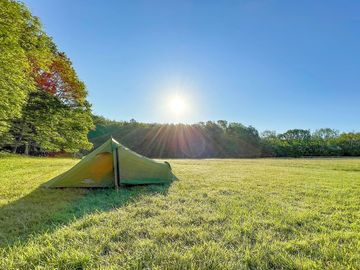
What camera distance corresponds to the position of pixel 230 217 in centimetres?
353

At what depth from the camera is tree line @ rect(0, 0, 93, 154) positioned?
10.8m

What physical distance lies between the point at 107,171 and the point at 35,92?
14.4 m

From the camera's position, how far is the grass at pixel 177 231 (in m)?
2.25

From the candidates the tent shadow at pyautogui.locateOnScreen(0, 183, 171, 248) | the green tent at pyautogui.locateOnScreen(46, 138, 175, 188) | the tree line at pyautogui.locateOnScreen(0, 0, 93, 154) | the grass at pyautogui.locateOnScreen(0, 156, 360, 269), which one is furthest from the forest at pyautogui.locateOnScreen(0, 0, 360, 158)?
the grass at pyautogui.locateOnScreen(0, 156, 360, 269)

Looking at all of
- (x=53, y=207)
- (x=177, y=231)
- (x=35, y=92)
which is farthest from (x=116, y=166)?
(x=35, y=92)

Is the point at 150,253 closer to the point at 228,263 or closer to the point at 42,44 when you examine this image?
the point at 228,263

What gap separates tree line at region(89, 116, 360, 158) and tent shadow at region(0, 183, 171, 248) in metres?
35.0

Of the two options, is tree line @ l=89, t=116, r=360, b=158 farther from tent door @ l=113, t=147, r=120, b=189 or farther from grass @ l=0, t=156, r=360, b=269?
grass @ l=0, t=156, r=360, b=269

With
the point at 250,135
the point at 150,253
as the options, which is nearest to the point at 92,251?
the point at 150,253

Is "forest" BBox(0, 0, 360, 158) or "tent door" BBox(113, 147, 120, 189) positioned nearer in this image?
"tent door" BBox(113, 147, 120, 189)

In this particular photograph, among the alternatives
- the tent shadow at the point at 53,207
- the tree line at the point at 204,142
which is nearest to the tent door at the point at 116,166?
the tent shadow at the point at 53,207

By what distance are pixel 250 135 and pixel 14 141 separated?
36.6 m

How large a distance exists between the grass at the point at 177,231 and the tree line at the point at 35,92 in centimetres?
803

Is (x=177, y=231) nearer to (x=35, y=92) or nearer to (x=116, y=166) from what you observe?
(x=116, y=166)
